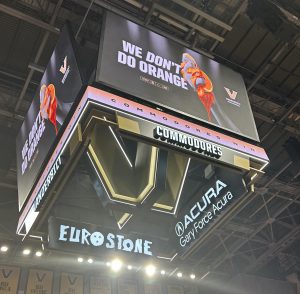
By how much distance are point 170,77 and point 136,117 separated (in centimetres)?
116

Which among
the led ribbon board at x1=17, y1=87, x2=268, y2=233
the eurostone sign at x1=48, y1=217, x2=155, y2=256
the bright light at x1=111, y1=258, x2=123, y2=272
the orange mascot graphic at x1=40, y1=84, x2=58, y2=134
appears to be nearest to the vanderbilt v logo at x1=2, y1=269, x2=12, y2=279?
the bright light at x1=111, y1=258, x2=123, y2=272

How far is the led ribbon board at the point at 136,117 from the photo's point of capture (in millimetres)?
3695

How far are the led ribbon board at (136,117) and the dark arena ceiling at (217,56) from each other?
750mm

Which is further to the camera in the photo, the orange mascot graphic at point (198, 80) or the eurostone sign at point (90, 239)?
the orange mascot graphic at point (198, 80)

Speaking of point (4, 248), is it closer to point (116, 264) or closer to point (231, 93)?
point (116, 264)

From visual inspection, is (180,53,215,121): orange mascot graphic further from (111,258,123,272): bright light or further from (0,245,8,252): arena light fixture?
(0,245,8,252): arena light fixture

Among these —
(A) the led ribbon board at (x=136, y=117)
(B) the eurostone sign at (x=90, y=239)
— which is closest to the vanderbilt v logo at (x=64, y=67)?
(A) the led ribbon board at (x=136, y=117)

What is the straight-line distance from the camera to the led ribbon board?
12.1 feet

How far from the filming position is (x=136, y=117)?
12.5 feet

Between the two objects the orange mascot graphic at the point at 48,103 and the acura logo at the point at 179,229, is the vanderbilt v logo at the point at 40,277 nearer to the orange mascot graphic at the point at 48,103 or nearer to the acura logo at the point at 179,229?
the acura logo at the point at 179,229

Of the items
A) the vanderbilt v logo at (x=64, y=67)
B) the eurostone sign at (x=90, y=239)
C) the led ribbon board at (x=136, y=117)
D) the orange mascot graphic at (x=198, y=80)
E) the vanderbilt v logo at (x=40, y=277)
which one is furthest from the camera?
the vanderbilt v logo at (x=40, y=277)

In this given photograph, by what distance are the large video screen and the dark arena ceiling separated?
965mm

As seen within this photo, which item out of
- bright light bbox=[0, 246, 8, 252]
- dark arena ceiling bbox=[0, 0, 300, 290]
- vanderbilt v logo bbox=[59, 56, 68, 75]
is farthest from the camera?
bright light bbox=[0, 246, 8, 252]

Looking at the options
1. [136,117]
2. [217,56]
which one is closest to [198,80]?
[136,117]
